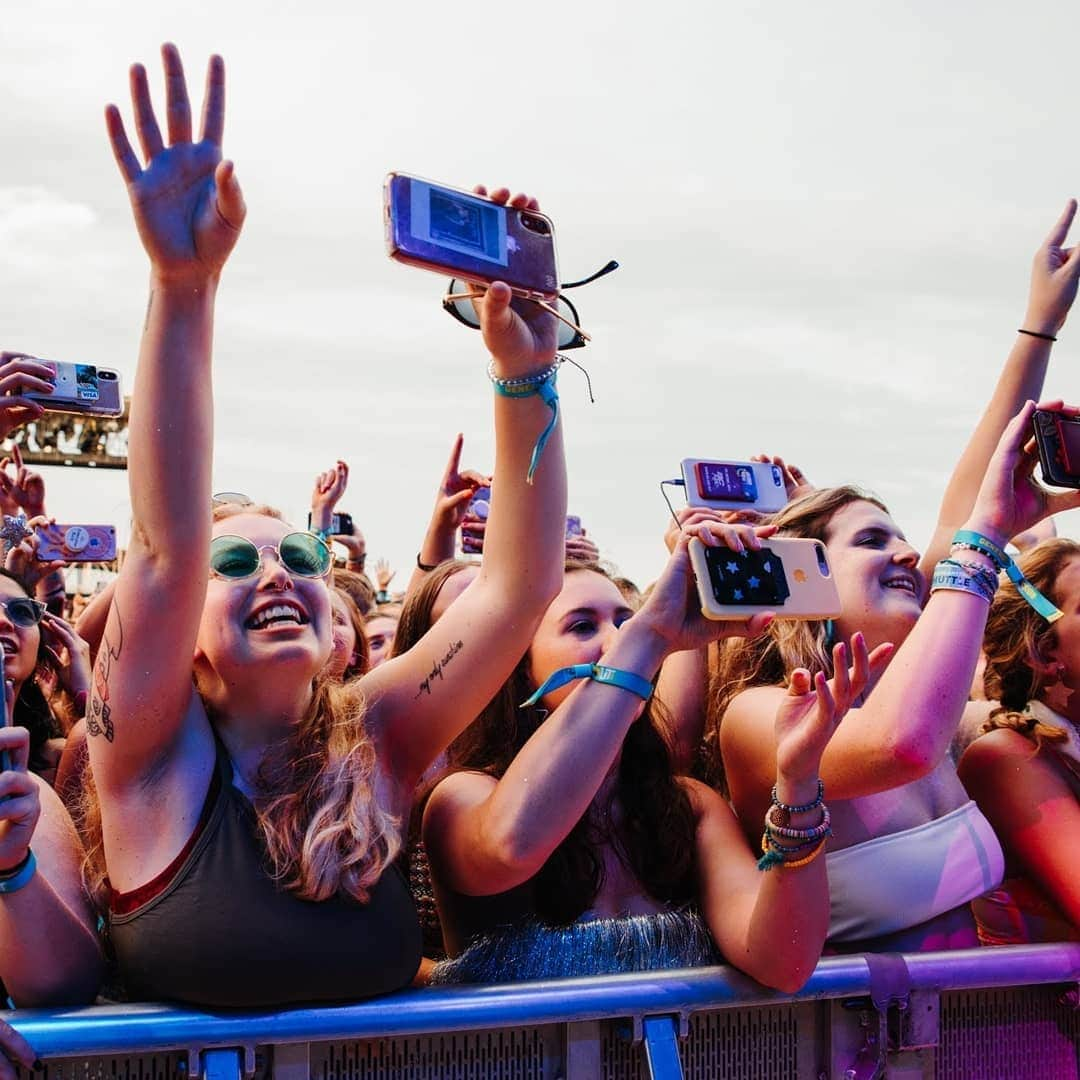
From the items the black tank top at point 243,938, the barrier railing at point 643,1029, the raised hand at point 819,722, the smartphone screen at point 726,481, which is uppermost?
the smartphone screen at point 726,481

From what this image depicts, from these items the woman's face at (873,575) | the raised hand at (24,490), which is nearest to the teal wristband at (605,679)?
the woman's face at (873,575)

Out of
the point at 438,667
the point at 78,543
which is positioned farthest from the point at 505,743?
the point at 78,543

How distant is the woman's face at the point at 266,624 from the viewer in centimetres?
251

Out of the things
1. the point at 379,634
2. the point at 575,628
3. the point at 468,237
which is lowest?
the point at 379,634

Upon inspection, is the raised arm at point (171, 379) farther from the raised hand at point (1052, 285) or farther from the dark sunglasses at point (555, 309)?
the raised hand at point (1052, 285)

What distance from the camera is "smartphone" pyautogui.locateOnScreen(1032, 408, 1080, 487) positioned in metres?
2.90

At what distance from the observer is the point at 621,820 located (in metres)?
2.93

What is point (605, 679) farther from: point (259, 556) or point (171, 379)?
point (171, 379)

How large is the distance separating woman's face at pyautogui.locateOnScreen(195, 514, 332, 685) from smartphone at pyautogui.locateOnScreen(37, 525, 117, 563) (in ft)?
8.63

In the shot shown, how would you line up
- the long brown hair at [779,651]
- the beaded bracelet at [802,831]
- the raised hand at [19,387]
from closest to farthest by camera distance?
the beaded bracelet at [802,831]
the long brown hair at [779,651]
the raised hand at [19,387]

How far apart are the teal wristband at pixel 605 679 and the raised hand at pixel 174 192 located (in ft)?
3.23

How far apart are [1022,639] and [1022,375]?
698 millimetres

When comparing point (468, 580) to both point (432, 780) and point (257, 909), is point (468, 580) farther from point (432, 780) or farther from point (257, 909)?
point (257, 909)

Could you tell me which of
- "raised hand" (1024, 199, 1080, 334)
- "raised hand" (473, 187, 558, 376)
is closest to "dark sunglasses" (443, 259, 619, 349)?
"raised hand" (473, 187, 558, 376)
